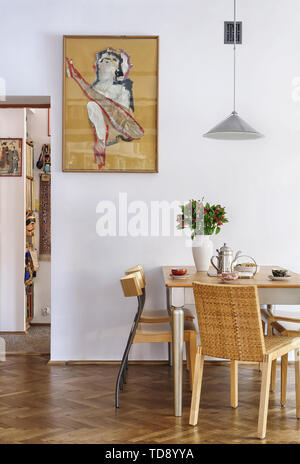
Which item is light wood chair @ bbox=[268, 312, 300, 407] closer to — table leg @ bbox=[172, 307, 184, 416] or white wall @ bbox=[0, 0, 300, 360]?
→ table leg @ bbox=[172, 307, 184, 416]

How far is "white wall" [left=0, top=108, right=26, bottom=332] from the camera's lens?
237 inches

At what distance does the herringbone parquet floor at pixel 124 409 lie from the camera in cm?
310

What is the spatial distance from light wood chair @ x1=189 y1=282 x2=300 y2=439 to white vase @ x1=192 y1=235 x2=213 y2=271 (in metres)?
0.98

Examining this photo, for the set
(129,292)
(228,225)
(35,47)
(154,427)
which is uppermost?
(35,47)

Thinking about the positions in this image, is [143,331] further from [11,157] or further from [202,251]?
[11,157]

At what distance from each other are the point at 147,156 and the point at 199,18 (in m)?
1.22

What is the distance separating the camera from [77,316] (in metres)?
4.83

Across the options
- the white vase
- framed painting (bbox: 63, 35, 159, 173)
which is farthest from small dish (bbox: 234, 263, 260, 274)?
framed painting (bbox: 63, 35, 159, 173)

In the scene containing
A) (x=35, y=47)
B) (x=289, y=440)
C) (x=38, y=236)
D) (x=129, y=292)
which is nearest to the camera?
(x=289, y=440)

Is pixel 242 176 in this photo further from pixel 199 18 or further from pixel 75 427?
pixel 75 427

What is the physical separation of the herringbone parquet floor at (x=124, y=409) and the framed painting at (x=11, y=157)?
2191 mm

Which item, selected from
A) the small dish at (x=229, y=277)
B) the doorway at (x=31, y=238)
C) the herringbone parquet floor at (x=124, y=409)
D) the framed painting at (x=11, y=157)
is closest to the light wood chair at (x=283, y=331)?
the herringbone parquet floor at (x=124, y=409)

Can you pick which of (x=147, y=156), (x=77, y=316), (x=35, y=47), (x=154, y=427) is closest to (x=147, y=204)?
(x=147, y=156)

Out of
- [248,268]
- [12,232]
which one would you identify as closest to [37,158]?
[12,232]
